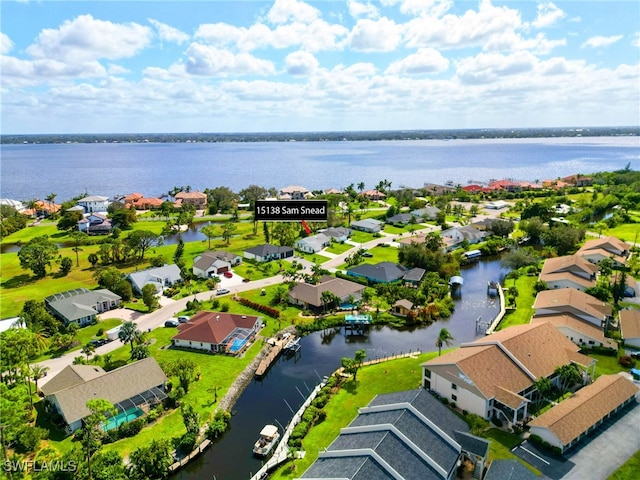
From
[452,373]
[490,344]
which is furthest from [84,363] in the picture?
[490,344]

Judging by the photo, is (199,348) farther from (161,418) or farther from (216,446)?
(216,446)

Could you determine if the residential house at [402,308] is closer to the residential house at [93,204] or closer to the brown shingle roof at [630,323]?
the brown shingle roof at [630,323]

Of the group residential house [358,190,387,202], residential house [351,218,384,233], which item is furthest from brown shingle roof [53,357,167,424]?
residential house [358,190,387,202]

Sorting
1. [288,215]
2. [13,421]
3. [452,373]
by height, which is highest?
[288,215]

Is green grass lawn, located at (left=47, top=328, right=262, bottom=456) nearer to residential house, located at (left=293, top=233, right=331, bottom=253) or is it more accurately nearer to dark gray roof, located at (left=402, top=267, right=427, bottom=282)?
dark gray roof, located at (left=402, top=267, right=427, bottom=282)

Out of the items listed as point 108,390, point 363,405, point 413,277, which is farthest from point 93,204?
point 363,405

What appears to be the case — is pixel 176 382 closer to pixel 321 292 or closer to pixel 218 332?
pixel 218 332

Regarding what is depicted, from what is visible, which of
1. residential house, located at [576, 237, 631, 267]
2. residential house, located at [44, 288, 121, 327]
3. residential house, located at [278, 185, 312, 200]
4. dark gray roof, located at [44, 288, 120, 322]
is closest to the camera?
residential house, located at [44, 288, 121, 327]
